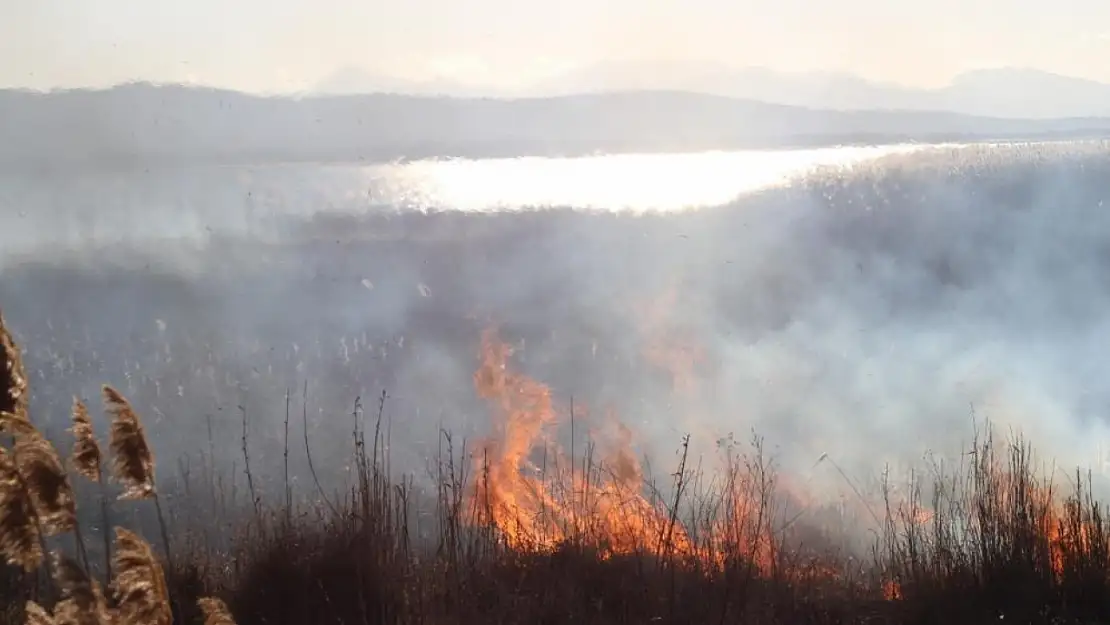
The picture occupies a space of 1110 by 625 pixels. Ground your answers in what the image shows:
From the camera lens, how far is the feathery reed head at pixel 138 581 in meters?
2.92

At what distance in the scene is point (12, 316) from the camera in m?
16.5

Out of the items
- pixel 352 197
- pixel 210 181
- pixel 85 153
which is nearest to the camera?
pixel 85 153

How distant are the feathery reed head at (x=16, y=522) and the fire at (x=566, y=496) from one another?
2575 millimetres

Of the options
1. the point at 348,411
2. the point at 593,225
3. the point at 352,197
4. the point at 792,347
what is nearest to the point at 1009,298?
the point at 792,347

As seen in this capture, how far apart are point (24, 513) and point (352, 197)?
906 inches

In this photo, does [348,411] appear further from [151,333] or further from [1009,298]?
[1009,298]

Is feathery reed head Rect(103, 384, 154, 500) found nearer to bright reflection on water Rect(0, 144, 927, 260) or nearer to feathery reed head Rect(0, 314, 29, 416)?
feathery reed head Rect(0, 314, 29, 416)

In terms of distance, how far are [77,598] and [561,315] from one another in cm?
1699

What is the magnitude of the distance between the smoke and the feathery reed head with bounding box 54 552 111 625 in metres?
8.16

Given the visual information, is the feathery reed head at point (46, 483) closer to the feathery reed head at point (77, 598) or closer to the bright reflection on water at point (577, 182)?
the feathery reed head at point (77, 598)

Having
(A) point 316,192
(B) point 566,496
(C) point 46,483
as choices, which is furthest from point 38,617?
(A) point 316,192

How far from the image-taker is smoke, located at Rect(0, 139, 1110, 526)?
602 inches

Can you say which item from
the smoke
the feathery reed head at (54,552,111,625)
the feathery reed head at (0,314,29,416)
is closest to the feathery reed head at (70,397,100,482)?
the feathery reed head at (0,314,29,416)

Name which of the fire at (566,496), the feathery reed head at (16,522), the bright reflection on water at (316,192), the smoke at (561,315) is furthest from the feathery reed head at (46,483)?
the bright reflection on water at (316,192)
